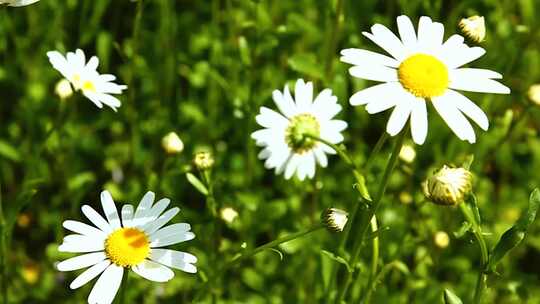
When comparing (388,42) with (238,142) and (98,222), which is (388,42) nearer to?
(98,222)

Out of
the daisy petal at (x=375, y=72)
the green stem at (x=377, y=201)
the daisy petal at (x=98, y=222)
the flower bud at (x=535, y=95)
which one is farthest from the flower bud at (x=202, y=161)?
the flower bud at (x=535, y=95)

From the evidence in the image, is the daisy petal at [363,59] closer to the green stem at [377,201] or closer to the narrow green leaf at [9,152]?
the green stem at [377,201]

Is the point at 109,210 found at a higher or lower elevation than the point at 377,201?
higher

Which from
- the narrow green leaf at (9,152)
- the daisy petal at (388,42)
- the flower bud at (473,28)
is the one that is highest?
the narrow green leaf at (9,152)

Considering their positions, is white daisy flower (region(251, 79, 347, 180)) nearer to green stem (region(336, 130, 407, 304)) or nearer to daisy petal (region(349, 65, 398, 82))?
green stem (region(336, 130, 407, 304))

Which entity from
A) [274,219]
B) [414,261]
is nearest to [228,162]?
[274,219]

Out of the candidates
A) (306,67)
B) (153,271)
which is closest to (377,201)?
(153,271)
